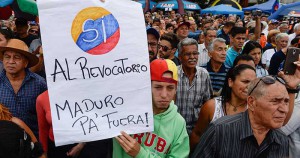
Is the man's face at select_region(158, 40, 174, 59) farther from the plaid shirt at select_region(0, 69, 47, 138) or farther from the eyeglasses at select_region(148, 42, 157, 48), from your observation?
the plaid shirt at select_region(0, 69, 47, 138)

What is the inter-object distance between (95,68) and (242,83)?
142cm

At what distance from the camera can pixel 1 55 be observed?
3186mm

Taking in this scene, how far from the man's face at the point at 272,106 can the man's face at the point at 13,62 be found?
2.03 m

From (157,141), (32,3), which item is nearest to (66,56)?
(157,141)

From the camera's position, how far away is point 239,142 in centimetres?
213

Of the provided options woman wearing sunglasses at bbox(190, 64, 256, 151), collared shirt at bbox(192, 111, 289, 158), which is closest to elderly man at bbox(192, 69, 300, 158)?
collared shirt at bbox(192, 111, 289, 158)

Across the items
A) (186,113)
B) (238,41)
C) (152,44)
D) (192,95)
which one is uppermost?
(152,44)

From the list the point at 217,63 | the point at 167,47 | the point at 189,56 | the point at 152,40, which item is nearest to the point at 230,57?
the point at 217,63

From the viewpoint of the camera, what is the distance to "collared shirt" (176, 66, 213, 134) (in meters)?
3.66

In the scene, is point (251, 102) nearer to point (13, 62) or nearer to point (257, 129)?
point (257, 129)

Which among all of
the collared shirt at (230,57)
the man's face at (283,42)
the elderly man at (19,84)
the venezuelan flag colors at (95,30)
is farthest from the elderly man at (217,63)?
the man's face at (283,42)

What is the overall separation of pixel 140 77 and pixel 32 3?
5397 mm

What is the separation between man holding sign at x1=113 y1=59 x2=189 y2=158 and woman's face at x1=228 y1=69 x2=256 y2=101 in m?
0.78

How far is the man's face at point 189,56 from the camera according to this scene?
3.88 m
